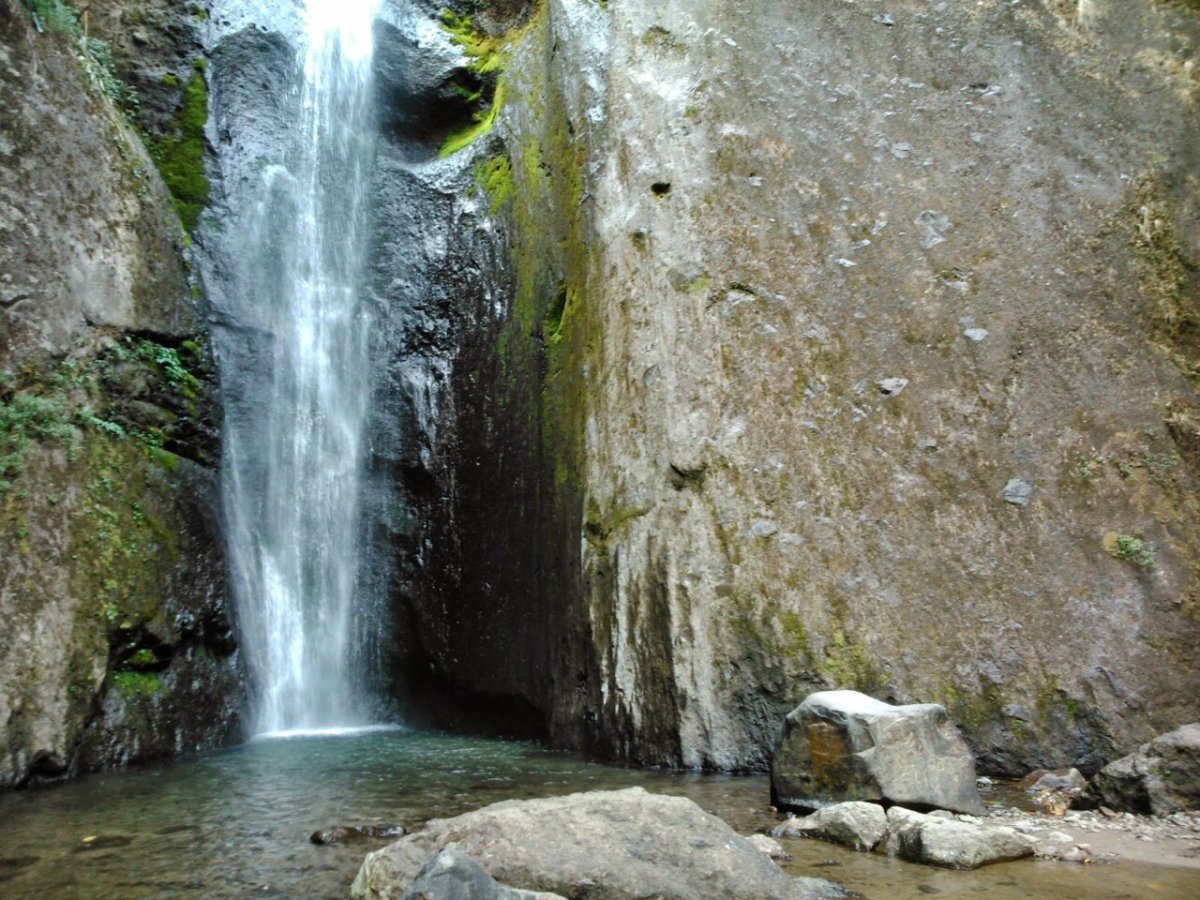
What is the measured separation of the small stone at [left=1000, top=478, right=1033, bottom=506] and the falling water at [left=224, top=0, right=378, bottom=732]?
20.7 feet

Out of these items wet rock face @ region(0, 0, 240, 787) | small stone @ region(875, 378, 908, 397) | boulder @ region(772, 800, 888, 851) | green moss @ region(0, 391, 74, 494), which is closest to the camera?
boulder @ region(772, 800, 888, 851)

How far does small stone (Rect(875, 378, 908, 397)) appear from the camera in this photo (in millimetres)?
6527

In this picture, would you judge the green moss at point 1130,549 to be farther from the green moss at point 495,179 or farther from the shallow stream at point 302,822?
the green moss at point 495,179

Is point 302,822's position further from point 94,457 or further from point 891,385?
point 891,385

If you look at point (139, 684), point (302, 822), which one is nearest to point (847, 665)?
point (302, 822)

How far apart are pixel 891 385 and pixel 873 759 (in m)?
3.04

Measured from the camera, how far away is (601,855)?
3035 millimetres

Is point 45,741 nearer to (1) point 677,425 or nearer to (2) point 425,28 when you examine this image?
(1) point 677,425

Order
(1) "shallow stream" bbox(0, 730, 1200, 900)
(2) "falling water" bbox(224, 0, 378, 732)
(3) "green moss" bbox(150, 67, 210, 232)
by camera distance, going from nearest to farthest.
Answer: (1) "shallow stream" bbox(0, 730, 1200, 900), (2) "falling water" bbox(224, 0, 378, 732), (3) "green moss" bbox(150, 67, 210, 232)

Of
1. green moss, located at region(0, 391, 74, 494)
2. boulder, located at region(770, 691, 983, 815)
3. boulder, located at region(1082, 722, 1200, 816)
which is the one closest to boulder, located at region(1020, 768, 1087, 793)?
boulder, located at region(1082, 722, 1200, 816)

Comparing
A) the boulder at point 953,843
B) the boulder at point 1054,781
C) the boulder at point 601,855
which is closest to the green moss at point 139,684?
the boulder at point 601,855

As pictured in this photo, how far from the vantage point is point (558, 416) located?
758cm

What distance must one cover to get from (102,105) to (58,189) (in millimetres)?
1196

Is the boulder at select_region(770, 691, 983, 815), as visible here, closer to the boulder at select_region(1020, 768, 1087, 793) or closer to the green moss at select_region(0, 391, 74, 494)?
the boulder at select_region(1020, 768, 1087, 793)
